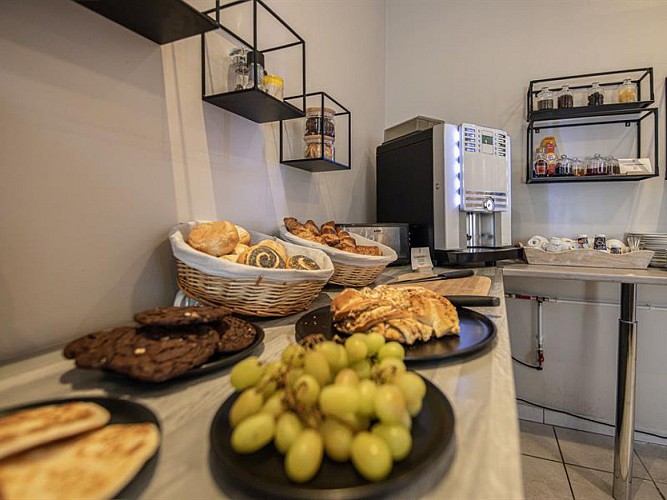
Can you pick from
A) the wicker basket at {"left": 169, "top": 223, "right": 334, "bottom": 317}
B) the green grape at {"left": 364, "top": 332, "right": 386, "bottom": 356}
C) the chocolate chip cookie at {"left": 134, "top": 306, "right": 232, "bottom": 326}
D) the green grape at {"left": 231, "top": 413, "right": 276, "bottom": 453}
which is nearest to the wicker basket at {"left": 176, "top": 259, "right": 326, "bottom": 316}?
the wicker basket at {"left": 169, "top": 223, "right": 334, "bottom": 317}

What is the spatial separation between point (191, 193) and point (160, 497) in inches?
30.4

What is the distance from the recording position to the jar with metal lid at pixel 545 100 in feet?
6.33

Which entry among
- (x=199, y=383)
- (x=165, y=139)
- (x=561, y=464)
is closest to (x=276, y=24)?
(x=165, y=139)

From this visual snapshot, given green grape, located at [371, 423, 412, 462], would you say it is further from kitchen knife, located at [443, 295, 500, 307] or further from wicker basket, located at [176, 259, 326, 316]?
kitchen knife, located at [443, 295, 500, 307]

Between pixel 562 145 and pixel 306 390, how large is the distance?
230cm

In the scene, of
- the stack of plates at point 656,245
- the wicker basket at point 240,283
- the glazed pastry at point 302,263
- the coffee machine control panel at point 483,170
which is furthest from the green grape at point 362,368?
the stack of plates at point 656,245

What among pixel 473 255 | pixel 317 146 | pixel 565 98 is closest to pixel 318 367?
pixel 317 146

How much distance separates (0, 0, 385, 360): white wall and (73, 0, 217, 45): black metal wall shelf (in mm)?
33

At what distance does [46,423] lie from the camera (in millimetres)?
310

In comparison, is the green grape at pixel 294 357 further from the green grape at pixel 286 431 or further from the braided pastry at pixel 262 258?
the braided pastry at pixel 262 258

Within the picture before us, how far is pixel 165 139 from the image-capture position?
86cm

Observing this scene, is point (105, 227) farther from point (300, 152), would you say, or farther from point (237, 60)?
point (300, 152)

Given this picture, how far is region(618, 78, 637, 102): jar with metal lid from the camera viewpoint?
1.81 meters

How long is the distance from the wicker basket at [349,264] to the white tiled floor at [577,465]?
1.20m
